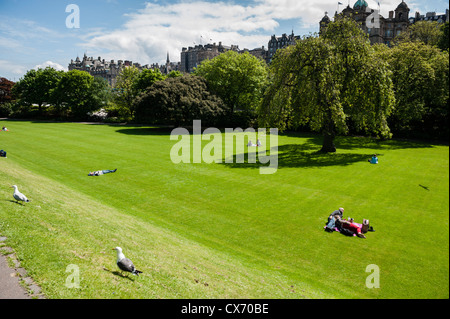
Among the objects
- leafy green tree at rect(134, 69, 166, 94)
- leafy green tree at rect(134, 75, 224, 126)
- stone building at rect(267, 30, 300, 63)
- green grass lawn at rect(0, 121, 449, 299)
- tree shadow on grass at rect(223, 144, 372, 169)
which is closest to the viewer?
green grass lawn at rect(0, 121, 449, 299)

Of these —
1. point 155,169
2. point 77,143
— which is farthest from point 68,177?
point 77,143

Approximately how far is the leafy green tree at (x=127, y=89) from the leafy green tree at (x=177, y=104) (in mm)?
22699

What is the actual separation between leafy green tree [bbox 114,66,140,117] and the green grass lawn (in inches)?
2230

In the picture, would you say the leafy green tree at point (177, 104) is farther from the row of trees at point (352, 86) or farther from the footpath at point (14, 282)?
the footpath at point (14, 282)

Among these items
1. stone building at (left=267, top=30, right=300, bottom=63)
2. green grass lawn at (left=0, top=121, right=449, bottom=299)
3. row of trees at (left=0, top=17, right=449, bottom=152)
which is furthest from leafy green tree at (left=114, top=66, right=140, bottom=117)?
stone building at (left=267, top=30, right=300, bottom=63)

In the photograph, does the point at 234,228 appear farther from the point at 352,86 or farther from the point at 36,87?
the point at 36,87

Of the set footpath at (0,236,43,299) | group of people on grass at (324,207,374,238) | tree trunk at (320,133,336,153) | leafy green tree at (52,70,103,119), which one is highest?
leafy green tree at (52,70,103,119)

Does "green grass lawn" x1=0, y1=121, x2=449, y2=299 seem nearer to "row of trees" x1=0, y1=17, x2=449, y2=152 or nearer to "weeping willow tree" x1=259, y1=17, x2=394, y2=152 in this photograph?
"row of trees" x1=0, y1=17, x2=449, y2=152

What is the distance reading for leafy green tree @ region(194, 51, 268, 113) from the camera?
210 ft

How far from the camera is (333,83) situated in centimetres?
2623

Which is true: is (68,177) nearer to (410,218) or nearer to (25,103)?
(410,218)

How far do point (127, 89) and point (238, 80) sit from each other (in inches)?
1388

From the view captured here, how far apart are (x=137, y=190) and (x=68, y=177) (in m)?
7.36

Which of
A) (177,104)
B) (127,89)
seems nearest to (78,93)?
(127,89)
